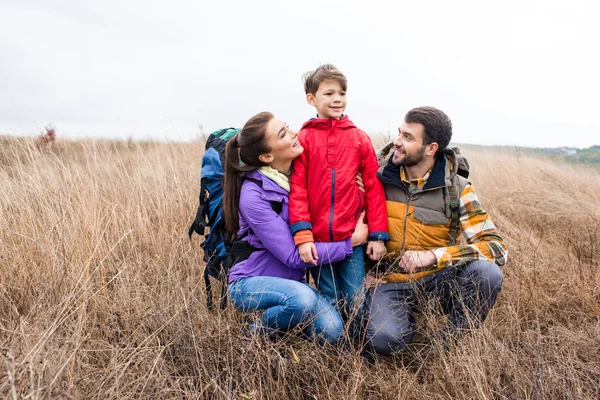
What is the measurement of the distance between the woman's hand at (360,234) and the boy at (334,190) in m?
0.03

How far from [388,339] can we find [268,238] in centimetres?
96

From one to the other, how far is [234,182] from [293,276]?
2.33 feet

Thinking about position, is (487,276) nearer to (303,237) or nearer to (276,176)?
(303,237)

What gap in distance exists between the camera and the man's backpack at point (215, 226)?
2.61 m

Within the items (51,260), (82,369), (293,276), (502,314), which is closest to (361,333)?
(293,276)

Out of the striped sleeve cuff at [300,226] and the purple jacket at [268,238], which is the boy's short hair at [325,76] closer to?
the purple jacket at [268,238]

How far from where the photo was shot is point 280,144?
246 centimetres

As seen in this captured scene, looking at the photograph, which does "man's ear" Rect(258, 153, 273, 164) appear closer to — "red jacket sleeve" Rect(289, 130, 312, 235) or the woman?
the woman

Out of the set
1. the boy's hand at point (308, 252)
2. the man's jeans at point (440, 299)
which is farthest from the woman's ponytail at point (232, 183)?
the man's jeans at point (440, 299)

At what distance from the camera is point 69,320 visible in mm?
2236

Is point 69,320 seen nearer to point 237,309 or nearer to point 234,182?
point 237,309

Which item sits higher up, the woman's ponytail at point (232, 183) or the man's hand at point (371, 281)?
the woman's ponytail at point (232, 183)

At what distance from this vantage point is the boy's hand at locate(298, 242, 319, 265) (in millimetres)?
2387

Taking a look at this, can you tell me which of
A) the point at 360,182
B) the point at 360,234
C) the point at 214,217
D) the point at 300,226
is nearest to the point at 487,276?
the point at 360,234
